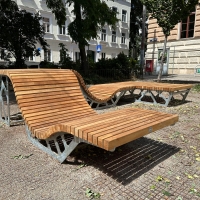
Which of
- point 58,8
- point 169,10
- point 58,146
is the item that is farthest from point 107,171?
point 58,8

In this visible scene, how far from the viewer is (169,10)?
11.2 m

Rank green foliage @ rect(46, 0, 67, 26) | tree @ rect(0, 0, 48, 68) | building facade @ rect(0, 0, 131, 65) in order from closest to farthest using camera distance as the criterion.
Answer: tree @ rect(0, 0, 48, 68) < green foliage @ rect(46, 0, 67, 26) < building facade @ rect(0, 0, 131, 65)

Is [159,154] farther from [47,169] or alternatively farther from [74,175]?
[47,169]

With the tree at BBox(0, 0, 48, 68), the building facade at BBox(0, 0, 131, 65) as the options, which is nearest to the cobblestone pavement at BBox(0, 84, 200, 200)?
the tree at BBox(0, 0, 48, 68)

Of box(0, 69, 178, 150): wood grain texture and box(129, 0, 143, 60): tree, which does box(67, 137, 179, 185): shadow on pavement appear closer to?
box(0, 69, 178, 150): wood grain texture

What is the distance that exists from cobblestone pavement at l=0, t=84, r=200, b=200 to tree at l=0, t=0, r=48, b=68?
8.44 meters

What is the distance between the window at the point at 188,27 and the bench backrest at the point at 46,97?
17.6 meters

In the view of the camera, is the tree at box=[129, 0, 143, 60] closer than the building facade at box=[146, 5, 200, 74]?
No

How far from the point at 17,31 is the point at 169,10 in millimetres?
7933

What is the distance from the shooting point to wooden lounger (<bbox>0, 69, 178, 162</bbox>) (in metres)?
2.58

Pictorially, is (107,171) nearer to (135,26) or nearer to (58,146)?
(58,146)

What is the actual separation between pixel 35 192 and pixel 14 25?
1090cm

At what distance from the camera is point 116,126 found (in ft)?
9.14

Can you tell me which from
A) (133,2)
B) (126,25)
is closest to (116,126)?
(126,25)
